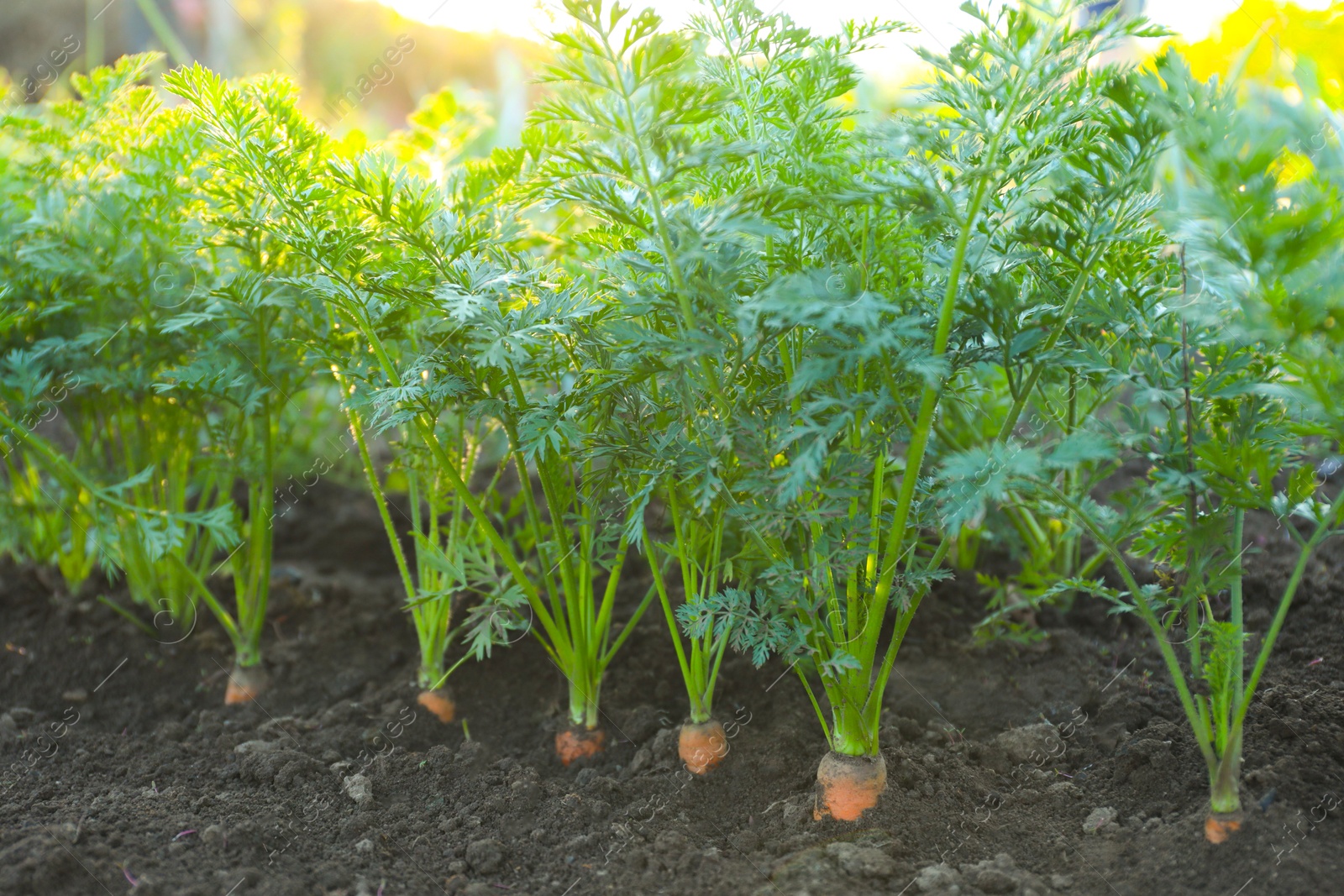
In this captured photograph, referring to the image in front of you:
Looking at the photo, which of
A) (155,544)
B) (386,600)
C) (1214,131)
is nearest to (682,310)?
(1214,131)

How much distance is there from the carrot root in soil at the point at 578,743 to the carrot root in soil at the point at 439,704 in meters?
0.33

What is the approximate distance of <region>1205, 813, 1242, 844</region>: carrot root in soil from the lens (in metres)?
1.60

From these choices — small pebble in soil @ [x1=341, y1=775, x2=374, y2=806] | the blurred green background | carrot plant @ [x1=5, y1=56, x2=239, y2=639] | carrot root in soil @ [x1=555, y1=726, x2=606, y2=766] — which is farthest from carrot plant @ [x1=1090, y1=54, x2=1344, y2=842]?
carrot plant @ [x1=5, y1=56, x2=239, y2=639]

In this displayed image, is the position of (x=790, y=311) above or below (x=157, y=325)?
above

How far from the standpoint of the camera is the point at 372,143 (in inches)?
93.1

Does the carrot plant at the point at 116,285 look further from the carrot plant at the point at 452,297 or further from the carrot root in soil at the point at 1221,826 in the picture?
the carrot root in soil at the point at 1221,826

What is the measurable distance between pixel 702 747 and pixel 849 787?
370 mm

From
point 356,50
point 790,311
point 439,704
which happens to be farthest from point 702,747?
point 356,50

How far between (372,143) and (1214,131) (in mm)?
1876

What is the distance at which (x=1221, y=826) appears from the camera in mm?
1606

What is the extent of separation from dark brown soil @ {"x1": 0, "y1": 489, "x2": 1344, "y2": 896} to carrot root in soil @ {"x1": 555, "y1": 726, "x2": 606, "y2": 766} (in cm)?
3

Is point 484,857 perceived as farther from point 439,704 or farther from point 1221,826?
point 1221,826

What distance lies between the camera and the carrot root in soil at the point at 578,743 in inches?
86.3

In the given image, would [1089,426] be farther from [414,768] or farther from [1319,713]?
[414,768]
